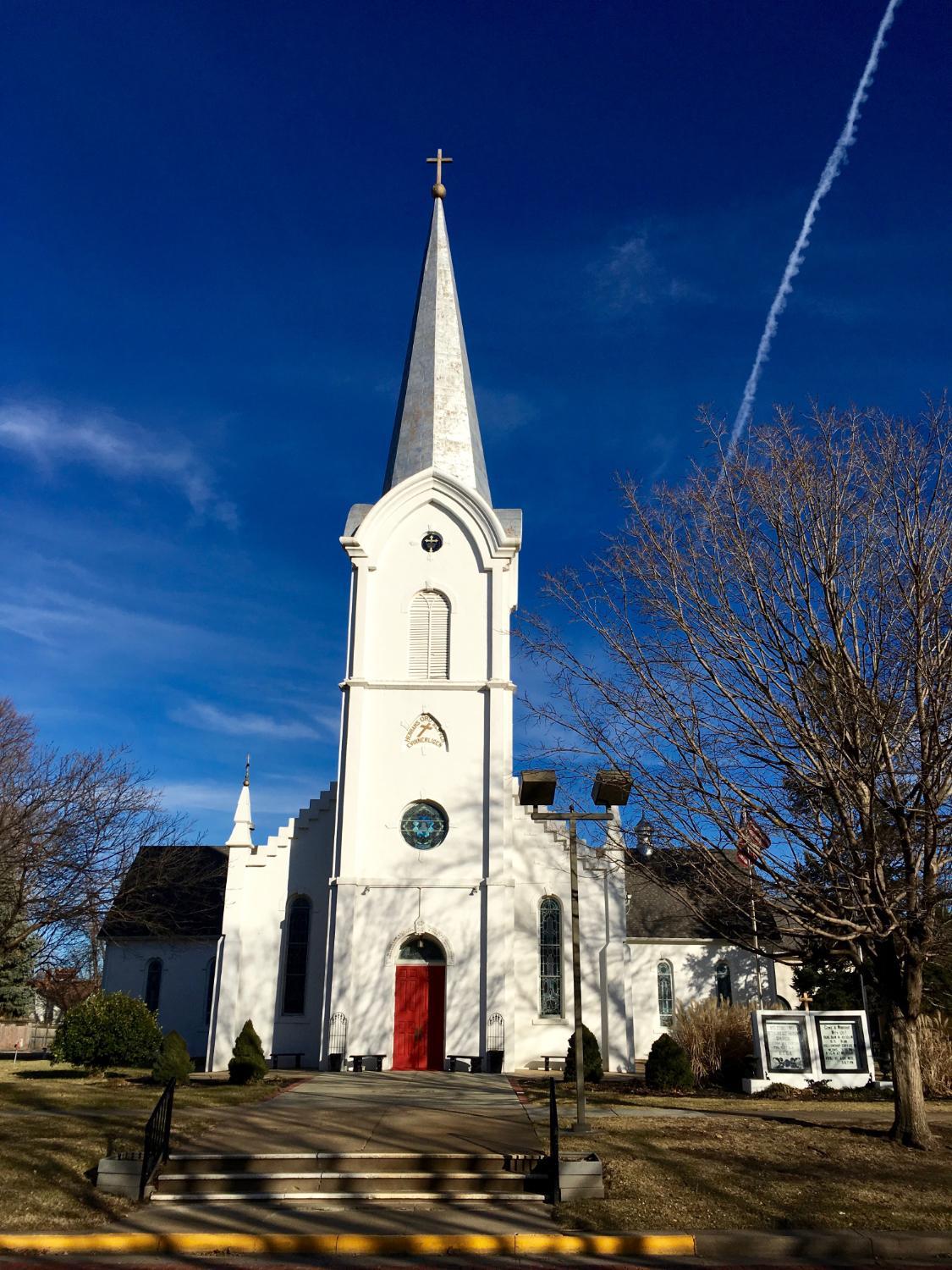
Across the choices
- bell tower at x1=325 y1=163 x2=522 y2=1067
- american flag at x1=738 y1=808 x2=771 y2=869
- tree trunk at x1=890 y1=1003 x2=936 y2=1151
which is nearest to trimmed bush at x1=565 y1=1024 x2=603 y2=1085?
bell tower at x1=325 y1=163 x2=522 y2=1067

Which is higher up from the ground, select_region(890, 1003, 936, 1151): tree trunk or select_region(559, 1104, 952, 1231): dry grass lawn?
select_region(890, 1003, 936, 1151): tree trunk

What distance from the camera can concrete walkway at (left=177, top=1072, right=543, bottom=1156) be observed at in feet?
42.1

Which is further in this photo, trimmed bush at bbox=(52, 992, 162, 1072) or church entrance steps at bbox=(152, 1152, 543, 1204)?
trimmed bush at bbox=(52, 992, 162, 1072)

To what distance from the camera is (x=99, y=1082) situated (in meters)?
20.5

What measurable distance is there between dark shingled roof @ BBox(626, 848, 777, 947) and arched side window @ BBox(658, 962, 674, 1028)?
3.55ft

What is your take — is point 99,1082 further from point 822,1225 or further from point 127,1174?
point 822,1225

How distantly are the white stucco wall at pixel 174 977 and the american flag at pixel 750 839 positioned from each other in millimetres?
23550

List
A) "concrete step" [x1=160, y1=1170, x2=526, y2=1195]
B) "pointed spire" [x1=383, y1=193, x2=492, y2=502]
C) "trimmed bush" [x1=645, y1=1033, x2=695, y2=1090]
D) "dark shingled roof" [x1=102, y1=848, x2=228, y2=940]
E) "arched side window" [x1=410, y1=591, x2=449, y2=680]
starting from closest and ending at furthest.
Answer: "concrete step" [x1=160, y1=1170, x2=526, y2=1195]
"trimmed bush" [x1=645, y1=1033, x2=695, y2=1090]
"arched side window" [x1=410, y1=591, x2=449, y2=680]
"pointed spire" [x1=383, y1=193, x2=492, y2=502]
"dark shingled roof" [x1=102, y1=848, x2=228, y2=940]

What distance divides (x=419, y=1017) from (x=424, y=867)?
3756mm

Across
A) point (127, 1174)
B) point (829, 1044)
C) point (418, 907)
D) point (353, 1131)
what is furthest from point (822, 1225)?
point (418, 907)

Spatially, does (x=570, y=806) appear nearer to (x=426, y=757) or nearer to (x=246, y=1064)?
(x=246, y=1064)

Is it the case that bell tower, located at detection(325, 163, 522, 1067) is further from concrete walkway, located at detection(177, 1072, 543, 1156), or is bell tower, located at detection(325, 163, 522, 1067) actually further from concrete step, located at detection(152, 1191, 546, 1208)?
concrete step, located at detection(152, 1191, 546, 1208)

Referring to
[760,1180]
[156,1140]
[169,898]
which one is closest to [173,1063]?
[156,1140]

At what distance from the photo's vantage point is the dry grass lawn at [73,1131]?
1075cm
